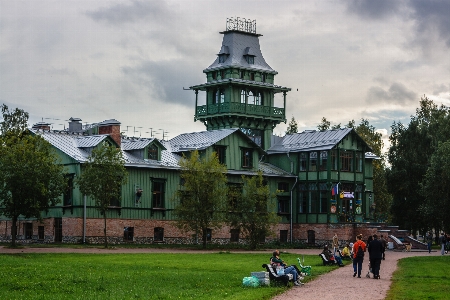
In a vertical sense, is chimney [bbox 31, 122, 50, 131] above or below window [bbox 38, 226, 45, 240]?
above

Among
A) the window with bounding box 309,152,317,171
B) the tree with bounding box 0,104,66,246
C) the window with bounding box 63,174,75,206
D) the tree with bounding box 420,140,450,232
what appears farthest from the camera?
the window with bounding box 309,152,317,171

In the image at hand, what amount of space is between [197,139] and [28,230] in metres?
17.7

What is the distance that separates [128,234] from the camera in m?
71.0

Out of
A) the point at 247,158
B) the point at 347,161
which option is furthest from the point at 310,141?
the point at 247,158

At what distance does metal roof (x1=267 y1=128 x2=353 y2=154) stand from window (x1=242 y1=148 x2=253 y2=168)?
492cm

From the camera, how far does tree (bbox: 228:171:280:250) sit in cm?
6856

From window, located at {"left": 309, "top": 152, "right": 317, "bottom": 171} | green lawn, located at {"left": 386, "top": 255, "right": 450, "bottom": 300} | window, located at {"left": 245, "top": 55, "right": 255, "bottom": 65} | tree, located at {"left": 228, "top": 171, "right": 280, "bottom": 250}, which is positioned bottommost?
green lawn, located at {"left": 386, "top": 255, "right": 450, "bottom": 300}

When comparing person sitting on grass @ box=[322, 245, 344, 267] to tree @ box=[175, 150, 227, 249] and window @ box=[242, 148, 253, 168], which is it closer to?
tree @ box=[175, 150, 227, 249]

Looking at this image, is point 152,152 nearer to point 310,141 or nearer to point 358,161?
point 310,141

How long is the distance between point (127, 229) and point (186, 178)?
6975mm

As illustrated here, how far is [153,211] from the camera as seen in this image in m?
72.5

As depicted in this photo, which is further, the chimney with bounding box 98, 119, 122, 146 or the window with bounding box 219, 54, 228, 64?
the window with bounding box 219, 54, 228, 64

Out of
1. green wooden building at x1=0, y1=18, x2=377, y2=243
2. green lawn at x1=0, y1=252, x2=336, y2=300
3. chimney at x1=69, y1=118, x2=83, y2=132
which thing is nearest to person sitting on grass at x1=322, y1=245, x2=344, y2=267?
green lawn at x1=0, y1=252, x2=336, y2=300

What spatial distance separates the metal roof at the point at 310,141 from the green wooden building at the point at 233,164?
148 mm
